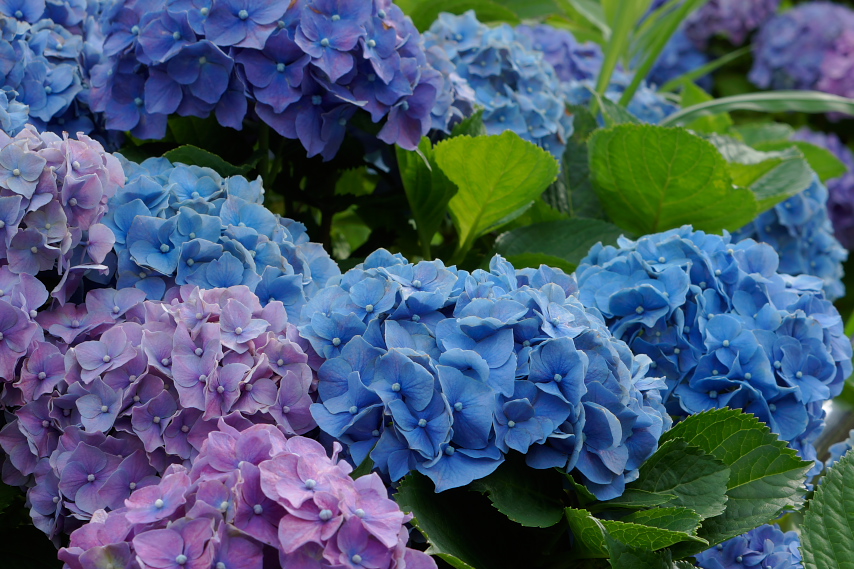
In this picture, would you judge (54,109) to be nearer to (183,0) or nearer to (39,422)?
(183,0)

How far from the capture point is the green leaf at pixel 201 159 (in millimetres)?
974

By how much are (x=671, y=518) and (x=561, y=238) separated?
→ 1.75ft

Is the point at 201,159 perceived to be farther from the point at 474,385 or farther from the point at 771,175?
the point at 771,175

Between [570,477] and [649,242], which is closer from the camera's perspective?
[570,477]

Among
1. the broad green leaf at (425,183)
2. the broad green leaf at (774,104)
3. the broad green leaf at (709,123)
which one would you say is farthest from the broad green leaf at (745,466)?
the broad green leaf at (709,123)

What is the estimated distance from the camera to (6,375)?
0.74m

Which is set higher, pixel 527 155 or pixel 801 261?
pixel 527 155

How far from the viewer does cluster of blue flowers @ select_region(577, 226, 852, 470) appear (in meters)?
0.89

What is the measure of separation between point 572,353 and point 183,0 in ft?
1.95

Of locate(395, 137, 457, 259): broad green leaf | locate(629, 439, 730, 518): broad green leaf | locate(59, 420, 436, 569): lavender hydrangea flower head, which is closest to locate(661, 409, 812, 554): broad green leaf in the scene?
locate(629, 439, 730, 518): broad green leaf

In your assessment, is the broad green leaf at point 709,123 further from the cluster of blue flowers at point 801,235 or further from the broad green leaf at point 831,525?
the broad green leaf at point 831,525

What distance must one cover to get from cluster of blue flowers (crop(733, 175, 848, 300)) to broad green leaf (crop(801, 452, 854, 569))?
0.59 m

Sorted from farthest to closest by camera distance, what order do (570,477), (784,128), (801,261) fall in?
(784,128) < (801,261) < (570,477)

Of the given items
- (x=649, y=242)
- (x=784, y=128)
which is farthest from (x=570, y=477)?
(x=784, y=128)
